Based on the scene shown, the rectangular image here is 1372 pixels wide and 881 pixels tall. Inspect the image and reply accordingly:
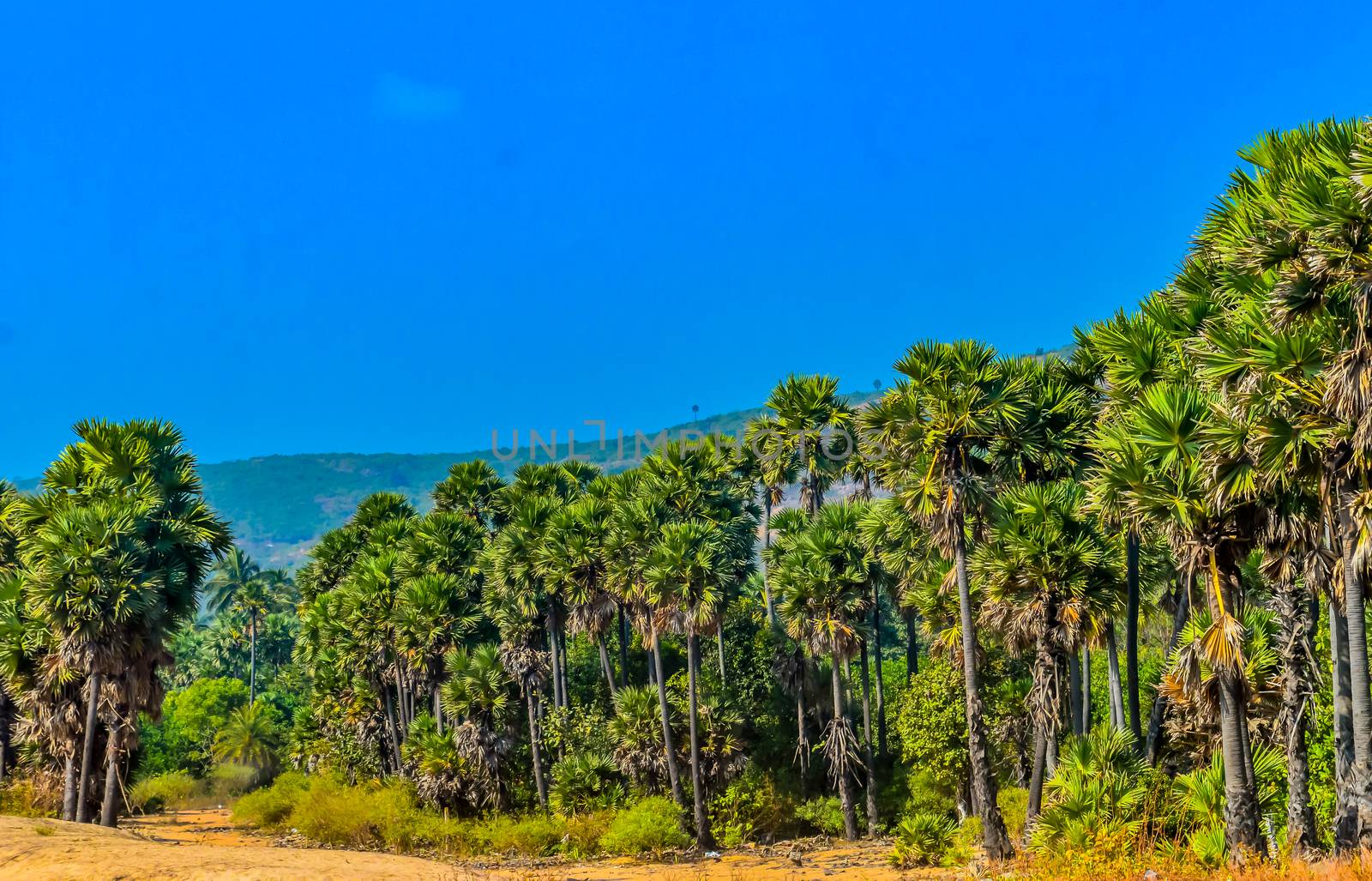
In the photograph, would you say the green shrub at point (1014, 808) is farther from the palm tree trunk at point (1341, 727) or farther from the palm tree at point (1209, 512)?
the palm tree at point (1209, 512)

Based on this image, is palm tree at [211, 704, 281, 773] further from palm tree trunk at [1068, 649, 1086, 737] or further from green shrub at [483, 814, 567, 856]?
palm tree trunk at [1068, 649, 1086, 737]

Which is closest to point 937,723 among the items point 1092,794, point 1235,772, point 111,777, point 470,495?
point 1092,794

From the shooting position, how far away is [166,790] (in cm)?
5184

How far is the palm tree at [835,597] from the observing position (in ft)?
107

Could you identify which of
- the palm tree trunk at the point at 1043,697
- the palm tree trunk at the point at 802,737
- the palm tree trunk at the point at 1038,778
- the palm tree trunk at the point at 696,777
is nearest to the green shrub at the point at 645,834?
the palm tree trunk at the point at 696,777

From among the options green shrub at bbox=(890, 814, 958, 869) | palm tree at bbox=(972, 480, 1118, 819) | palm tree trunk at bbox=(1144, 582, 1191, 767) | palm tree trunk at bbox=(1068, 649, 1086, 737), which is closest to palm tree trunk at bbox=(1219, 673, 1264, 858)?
palm tree trunk at bbox=(1144, 582, 1191, 767)

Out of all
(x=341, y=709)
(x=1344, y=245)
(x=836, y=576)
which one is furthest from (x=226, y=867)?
(x=341, y=709)

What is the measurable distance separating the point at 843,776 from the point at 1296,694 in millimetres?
19969

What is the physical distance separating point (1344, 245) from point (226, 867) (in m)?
17.1

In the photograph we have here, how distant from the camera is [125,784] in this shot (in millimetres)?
26312

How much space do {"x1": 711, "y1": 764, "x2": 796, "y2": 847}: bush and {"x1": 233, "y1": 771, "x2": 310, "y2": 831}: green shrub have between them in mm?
18233

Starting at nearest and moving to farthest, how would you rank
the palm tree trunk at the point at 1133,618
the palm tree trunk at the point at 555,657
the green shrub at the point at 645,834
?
the palm tree trunk at the point at 1133,618 < the green shrub at the point at 645,834 < the palm tree trunk at the point at 555,657

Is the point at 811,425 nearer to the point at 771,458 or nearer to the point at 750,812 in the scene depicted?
the point at 771,458

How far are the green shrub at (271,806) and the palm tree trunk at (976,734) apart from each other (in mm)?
28585
